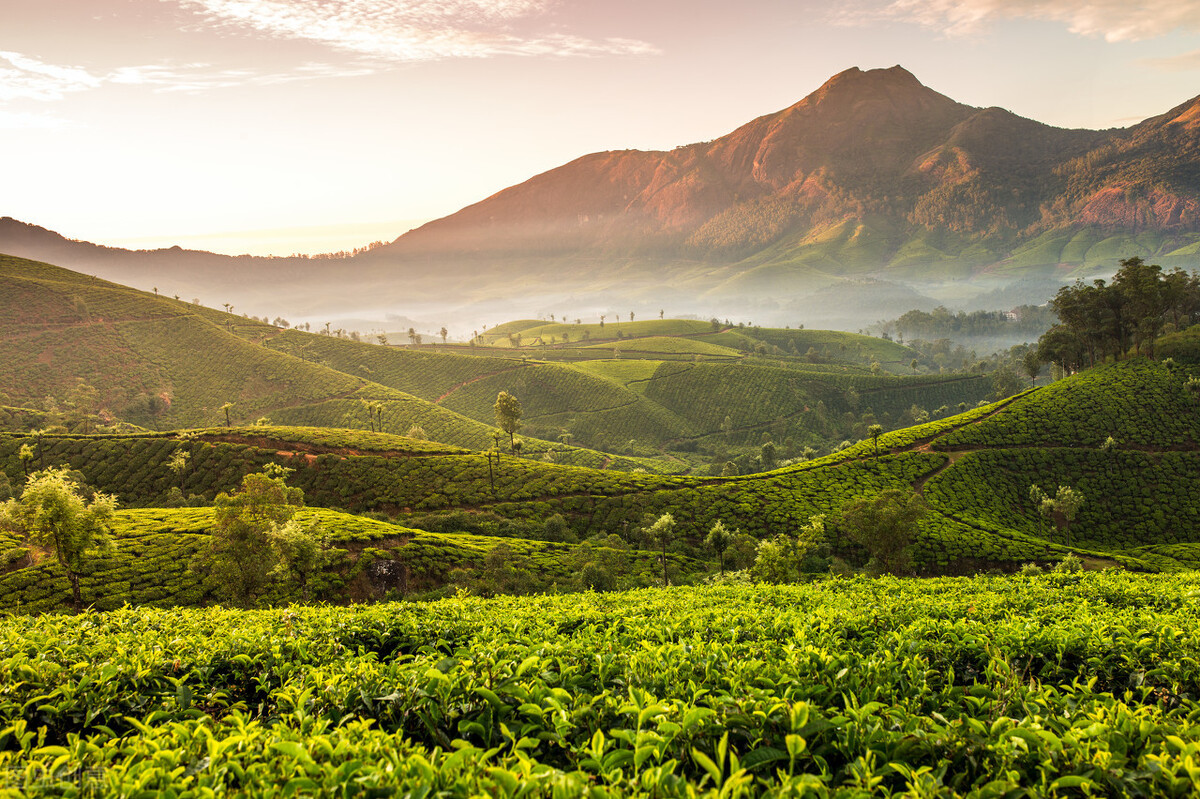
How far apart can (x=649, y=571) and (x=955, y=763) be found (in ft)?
145

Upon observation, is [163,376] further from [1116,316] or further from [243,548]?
[1116,316]

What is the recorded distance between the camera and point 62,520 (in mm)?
33781

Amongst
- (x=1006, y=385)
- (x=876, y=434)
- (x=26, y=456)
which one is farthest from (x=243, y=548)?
(x=1006, y=385)

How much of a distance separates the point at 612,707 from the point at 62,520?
43272 millimetres

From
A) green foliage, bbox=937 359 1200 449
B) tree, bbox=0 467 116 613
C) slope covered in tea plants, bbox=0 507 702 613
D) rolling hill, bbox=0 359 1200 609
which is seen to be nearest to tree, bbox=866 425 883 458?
rolling hill, bbox=0 359 1200 609

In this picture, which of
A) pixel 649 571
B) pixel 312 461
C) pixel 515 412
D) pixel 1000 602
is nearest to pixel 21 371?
pixel 312 461

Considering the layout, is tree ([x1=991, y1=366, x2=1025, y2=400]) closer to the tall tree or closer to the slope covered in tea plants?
the slope covered in tea plants

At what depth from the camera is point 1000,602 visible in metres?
13.0

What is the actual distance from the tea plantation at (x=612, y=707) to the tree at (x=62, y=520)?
30.8m

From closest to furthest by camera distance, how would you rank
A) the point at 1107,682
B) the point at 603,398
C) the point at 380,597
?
the point at 1107,682 → the point at 380,597 → the point at 603,398

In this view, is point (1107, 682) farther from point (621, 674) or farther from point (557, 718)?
point (557, 718)

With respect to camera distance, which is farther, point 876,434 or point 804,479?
point 876,434

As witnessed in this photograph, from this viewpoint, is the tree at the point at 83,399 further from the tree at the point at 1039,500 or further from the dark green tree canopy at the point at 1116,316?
the dark green tree canopy at the point at 1116,316

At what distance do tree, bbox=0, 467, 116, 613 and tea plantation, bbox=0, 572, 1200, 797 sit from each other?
30.8 metres
